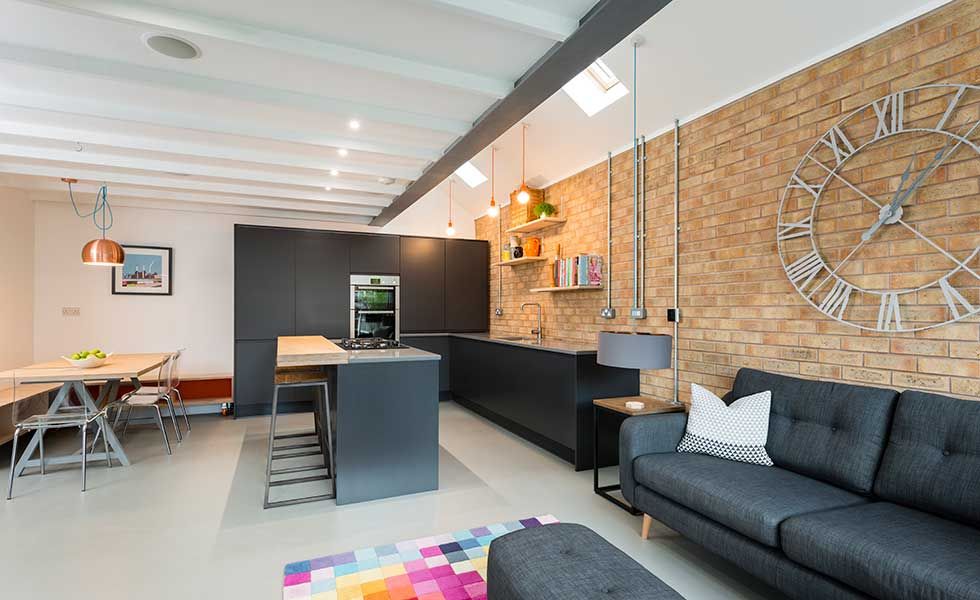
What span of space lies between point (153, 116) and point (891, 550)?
4.30 metres

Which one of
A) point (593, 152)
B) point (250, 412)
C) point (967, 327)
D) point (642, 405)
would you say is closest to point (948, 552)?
point (967, 327)

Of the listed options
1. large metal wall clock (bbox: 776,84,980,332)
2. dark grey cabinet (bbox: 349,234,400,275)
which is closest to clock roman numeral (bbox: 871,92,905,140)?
large metal wall clock (bbox: 776,84,980,332)

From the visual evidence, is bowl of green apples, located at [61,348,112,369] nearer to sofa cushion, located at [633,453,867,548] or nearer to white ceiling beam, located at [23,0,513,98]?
white ceiling beam, located at [23,0,513,98]

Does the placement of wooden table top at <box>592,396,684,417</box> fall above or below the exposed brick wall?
below

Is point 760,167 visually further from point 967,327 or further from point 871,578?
point 871,578

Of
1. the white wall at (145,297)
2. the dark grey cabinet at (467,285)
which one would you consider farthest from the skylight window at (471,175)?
the white wall at (145,297)

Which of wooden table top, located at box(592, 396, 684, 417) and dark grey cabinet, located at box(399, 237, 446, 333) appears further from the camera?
dark grey cabinet, located at box(399, 237, 446, 333)

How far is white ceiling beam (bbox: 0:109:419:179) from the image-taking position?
10.5ft

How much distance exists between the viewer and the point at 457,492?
11.0 ft

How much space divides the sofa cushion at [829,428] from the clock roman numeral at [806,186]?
103cm

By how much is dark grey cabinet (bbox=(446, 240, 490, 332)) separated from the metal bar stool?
8.19ft

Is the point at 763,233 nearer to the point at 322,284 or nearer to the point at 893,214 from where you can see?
the point at 893,214

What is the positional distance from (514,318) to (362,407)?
10.3 feet

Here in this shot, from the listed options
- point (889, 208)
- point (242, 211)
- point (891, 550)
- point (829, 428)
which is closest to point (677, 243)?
point (889, 208)
